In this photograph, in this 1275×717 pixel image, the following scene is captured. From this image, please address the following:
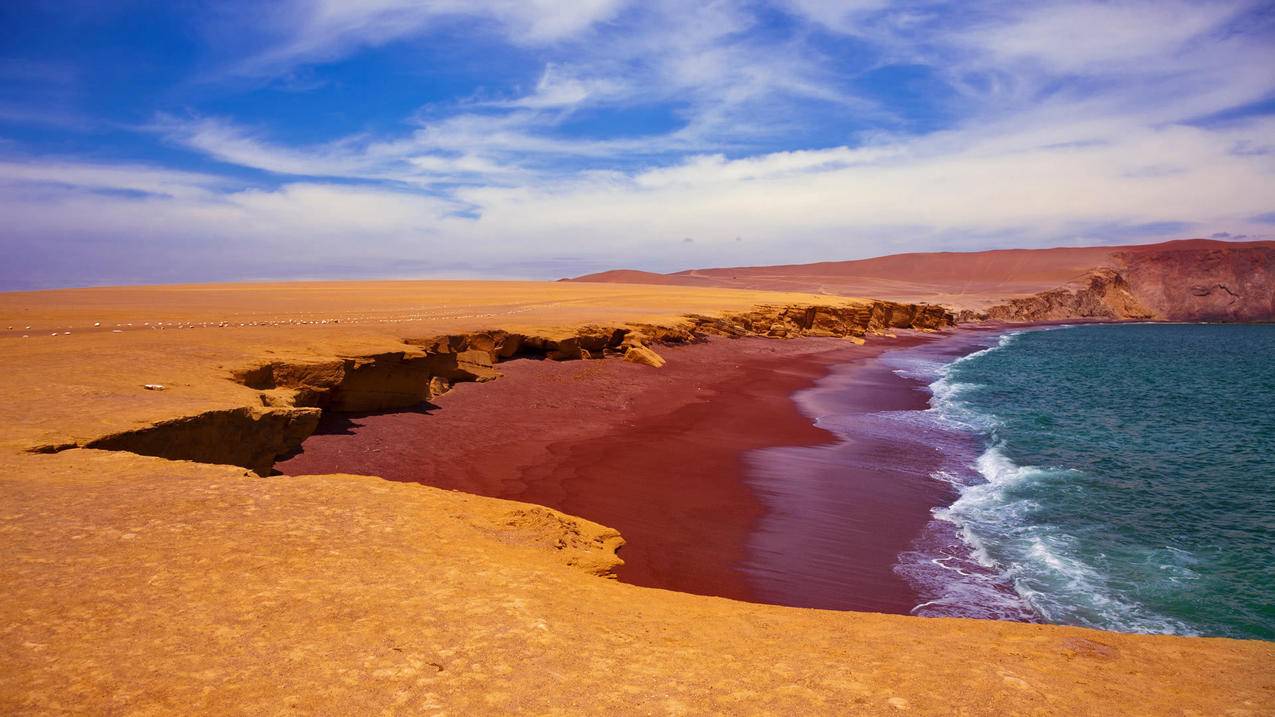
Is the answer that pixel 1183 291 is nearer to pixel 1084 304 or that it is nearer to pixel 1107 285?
pixel 1107 285

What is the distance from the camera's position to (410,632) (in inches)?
171

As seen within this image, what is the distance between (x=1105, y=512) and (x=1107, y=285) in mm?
123364

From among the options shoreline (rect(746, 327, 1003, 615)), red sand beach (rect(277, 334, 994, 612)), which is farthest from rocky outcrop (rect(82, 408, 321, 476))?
shoreline (rect(746, 327, 1003, 615))

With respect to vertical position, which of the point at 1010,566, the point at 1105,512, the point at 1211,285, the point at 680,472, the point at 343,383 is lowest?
the point at 1105,512

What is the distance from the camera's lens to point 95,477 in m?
6.45

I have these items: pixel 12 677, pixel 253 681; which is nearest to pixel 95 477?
pixel 12 677

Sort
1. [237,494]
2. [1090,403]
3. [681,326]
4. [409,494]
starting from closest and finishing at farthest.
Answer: [237,494] → [409,494] → [1090,403] → [681,326]

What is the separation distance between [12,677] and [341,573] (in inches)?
74.0

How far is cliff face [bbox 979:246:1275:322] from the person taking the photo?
11081 cm

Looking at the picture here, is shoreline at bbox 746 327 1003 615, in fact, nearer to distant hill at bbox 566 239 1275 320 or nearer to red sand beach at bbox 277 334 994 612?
red sand beach at bbox 277 334 994 612

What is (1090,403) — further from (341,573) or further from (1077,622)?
(341,573)

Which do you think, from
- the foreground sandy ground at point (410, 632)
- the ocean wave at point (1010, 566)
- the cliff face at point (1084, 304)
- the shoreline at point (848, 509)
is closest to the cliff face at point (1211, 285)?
the cliff face at point (1084, 304)

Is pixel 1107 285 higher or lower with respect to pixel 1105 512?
higher

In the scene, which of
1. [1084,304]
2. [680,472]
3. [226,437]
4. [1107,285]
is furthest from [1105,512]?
[1107,285]
